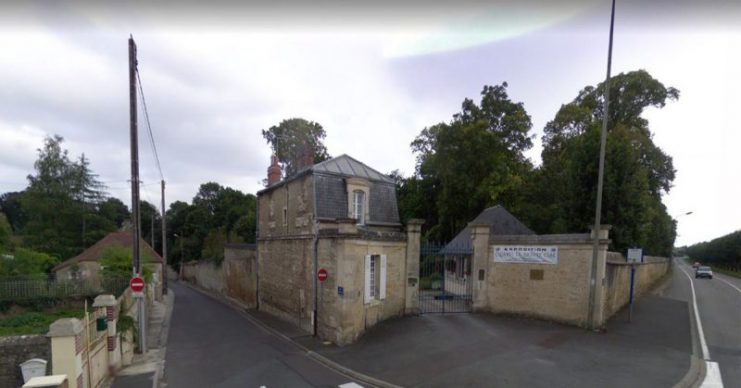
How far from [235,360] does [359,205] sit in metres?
8.21

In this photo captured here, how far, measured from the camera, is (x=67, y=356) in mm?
6434

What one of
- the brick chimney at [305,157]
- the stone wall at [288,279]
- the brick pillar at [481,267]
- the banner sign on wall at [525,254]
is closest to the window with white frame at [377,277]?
the stone wall at [288,279]

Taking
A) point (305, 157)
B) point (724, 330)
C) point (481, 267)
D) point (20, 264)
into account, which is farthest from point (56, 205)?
point (724, 330)

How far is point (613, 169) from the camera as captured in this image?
52.8 ft

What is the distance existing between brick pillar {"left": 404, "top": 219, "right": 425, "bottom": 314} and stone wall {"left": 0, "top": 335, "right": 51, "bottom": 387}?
1057 centimetres

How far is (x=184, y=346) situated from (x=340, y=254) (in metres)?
7.08

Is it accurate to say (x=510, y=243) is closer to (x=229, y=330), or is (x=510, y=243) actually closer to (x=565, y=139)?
(x=229, y=330)

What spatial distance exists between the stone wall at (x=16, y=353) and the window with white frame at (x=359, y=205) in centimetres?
1080

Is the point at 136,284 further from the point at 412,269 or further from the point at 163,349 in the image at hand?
the point at 412,269

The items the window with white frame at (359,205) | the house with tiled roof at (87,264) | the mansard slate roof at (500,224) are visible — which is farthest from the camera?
the house with tiled roof at (87,264)

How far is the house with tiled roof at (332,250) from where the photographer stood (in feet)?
38.0

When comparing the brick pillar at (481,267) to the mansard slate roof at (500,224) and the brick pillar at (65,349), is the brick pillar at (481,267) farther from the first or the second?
the brick pillar at (65,349)

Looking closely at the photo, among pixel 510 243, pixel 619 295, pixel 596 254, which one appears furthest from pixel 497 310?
pixel 619 295

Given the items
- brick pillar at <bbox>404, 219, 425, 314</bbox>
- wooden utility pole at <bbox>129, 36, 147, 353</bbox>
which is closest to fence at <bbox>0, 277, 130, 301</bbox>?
wooden utility pole at <bbox>129, 36, 147, 353</bbox>
